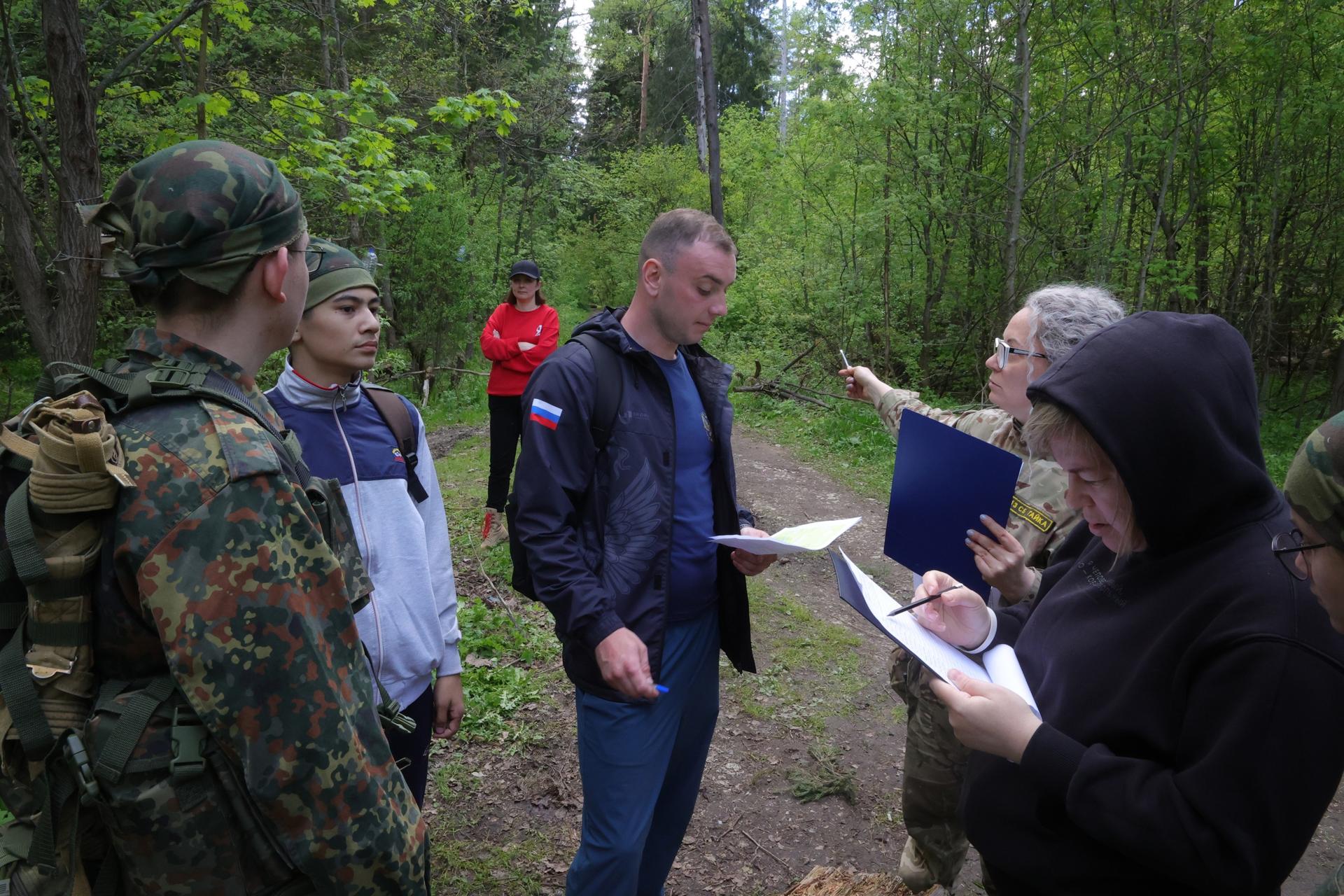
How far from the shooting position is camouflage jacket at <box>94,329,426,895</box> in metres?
1.23

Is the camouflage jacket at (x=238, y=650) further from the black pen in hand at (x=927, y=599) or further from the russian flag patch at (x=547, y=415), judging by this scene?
the black pen in hand at (x=927, y=599)

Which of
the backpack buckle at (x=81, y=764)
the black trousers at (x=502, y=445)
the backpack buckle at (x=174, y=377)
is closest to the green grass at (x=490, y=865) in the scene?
the backpack buckle at (x=81, y=764)

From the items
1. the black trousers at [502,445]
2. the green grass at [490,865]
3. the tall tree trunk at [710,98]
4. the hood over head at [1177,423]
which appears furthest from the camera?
the tall tree trunk at [710,98]

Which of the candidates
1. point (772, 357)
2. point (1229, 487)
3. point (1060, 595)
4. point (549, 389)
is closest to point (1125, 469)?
point (1229, 487)

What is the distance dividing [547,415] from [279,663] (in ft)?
3.88

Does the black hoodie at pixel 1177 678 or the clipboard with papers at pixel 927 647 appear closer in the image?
the black hoodie at pixel 1177 678

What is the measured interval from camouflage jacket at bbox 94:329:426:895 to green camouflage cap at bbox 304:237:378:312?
1.28 metres

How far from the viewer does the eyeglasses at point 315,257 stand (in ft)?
8.38

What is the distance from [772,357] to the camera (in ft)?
50.0

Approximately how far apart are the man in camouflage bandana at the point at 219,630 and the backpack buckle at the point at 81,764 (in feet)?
0.05

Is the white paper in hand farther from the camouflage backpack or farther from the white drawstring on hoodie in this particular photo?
the camouflage backpack

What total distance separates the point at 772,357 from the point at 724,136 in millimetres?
13680

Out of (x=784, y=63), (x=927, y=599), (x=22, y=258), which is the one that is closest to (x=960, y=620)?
(x=927, y=599)

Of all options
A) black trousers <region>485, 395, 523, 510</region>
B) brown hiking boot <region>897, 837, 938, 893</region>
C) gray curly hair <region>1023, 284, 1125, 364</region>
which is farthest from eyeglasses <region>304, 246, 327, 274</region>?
black trousers <region>485, 395, 523, 510</region>
